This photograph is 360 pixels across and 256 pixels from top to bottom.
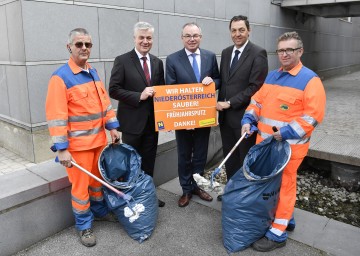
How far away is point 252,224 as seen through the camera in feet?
9.41

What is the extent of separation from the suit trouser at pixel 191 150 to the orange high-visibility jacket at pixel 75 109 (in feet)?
3.14

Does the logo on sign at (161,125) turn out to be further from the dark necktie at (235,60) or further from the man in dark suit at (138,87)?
the dark necktie at (235,60)

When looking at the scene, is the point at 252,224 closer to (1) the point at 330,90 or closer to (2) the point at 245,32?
(2) the point at 245,32

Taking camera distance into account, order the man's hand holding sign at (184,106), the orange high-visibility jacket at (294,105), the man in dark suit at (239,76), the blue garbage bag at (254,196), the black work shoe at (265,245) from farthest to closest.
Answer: the man's hand holding sign at (184,106) < the man in dark suit at (239,76) < the black work shoe at (265,245) < the blue garbage bag at (254,196) < the orange high-visibility jacket at (294,105)

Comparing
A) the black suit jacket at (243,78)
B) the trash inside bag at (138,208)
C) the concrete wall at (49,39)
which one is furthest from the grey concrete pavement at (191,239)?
the concrete wall at (49,39)

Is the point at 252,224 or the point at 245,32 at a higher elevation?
the point at 245,32

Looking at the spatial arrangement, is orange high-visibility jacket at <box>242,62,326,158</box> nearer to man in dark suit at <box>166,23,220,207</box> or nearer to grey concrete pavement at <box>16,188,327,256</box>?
man in dark suit at <box>166,23,220,207</box>

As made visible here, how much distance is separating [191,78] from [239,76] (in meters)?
0.51

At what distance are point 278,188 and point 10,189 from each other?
94.6 inches

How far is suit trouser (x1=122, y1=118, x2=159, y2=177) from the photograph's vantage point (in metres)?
3.50

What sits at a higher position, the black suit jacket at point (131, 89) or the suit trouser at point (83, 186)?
the black suit jacket at point (131, 89)

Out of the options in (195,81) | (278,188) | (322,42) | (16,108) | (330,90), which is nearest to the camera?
(278,188)

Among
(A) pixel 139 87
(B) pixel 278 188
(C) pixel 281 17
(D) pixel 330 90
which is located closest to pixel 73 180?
(A) pixel 139 87

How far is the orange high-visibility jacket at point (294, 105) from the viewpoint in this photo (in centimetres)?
264
